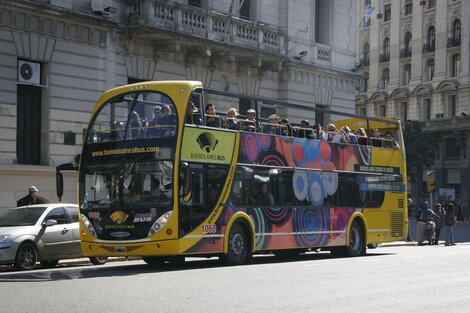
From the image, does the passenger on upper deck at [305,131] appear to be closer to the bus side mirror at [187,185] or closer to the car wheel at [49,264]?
the bus side mirror at [187,185]

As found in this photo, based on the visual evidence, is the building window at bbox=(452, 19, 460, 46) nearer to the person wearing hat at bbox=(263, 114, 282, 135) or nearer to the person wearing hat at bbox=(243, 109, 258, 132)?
the person wearing hat at bbox=(263, 114, 282, 135)

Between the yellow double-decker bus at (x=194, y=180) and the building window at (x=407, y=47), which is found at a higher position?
the building window at (x=407, y=47)

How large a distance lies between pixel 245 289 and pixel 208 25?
1891 centimetres

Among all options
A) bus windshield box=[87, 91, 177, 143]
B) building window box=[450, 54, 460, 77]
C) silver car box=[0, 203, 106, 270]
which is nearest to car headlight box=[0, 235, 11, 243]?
silver car box=[0, 203, 106, 270]

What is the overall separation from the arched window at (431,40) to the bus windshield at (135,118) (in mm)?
60606

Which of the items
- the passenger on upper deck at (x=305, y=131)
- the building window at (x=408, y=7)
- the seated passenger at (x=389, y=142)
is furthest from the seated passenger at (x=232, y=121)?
the building window at (x=408, y=7)

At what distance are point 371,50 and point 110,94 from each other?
6640 cm

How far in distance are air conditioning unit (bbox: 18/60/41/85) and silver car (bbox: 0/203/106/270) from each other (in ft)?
21.4

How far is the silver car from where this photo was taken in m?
19.3

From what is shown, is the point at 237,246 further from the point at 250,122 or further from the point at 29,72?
the point at 29,72

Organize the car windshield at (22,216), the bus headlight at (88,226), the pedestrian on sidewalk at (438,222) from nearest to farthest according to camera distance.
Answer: the bus headlight at (88,226) < the car windshield at (22,216) < the pedestrian on sidewalk at (438,222)

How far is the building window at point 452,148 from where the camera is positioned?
242ft

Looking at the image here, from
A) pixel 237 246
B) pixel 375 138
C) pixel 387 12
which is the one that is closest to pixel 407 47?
pixel 387 12

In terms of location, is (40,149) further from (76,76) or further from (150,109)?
(150,109)
